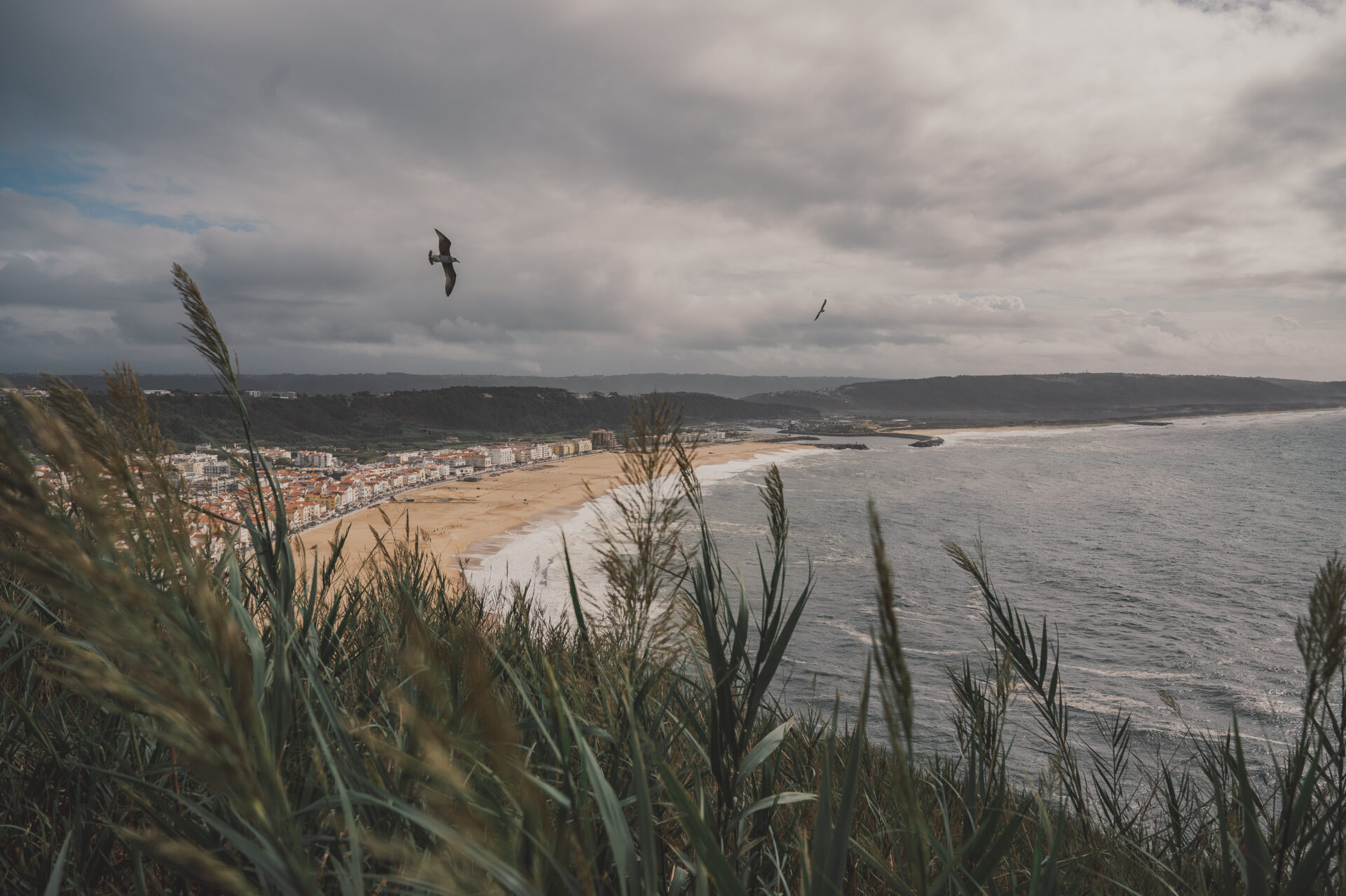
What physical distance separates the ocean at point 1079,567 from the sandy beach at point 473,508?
5.81 ft

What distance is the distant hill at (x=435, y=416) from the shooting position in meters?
57.6

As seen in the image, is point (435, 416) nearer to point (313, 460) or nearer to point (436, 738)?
point (313, 460)

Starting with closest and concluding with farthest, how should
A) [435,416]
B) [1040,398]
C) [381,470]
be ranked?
[381,470] → [435,416] → [1040,398]

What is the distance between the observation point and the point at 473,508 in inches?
1230

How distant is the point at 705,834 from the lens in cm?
69

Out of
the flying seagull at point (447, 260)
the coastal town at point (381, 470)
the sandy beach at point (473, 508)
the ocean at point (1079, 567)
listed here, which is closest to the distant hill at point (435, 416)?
the coastal town at point (381, 470)

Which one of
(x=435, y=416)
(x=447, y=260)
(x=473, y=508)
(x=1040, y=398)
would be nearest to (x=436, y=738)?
(x=447, y=260)

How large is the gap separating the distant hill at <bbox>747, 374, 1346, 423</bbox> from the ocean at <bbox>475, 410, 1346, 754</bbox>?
81248 mm

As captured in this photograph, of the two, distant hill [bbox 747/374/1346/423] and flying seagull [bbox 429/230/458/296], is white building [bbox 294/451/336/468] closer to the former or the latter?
flying seagull [bbox 429/230/458/296]

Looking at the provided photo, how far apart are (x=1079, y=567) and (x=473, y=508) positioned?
26.2 metres

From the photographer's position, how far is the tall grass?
0.55m

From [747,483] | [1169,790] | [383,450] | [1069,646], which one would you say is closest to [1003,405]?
[747,483]

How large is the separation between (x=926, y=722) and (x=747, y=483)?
28490 mm

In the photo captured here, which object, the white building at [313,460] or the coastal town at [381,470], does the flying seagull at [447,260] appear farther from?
the white building at [313,460]
